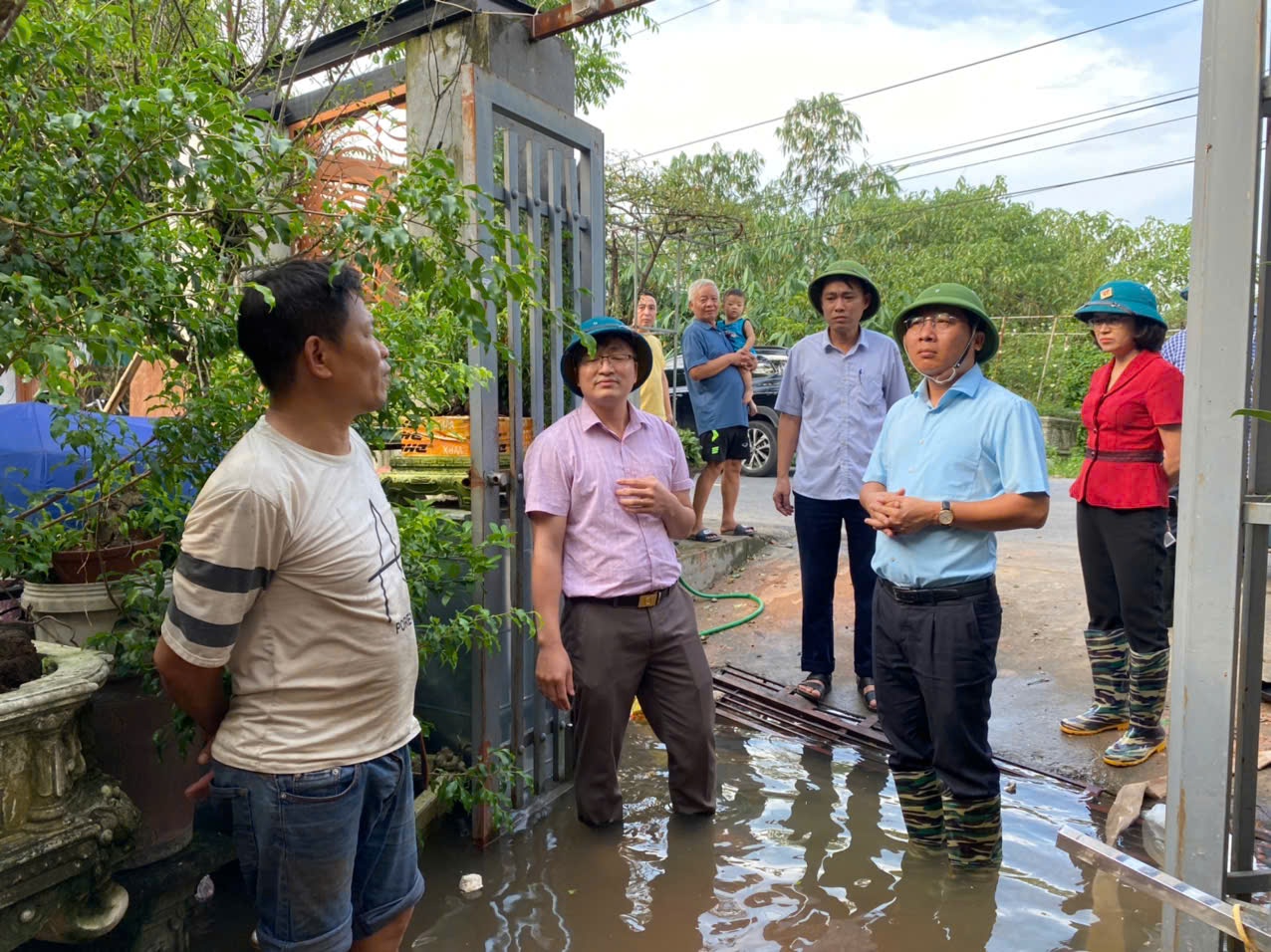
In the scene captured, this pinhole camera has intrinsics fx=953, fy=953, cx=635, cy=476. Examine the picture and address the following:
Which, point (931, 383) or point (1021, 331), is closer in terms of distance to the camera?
point (931, 383)

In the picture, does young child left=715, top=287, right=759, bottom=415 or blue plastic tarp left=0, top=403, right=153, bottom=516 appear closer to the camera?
blue plastic tarp left=0, top=403, right=153, bottom=516

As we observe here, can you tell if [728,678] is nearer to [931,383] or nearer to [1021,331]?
[931,383]

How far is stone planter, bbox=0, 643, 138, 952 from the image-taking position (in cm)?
205

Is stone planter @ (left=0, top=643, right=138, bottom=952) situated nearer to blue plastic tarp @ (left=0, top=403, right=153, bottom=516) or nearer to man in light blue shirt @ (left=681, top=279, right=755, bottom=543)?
Answer: blue plastic tarp @ (left=0, top=403, right=153, bottom=516)

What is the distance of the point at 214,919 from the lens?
9.88 ft

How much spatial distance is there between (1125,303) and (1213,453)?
2.13 m

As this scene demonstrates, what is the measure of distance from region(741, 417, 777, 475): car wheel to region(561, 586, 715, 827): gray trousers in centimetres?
874

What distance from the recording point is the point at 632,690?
3.39 m

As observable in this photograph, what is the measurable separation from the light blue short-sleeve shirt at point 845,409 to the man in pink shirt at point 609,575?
1.33 m

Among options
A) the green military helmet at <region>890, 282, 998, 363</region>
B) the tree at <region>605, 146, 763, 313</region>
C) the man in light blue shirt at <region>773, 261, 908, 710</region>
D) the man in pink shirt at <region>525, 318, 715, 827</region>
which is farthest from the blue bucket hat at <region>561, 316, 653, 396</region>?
the tree at <region>605, 146, 763, 313</region>

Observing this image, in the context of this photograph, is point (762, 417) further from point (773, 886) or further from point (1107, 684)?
point (773, 886)

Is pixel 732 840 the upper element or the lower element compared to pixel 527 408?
lower

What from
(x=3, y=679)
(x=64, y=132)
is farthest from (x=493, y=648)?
(x=64, y=132)

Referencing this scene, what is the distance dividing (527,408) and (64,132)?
7.70 ft
